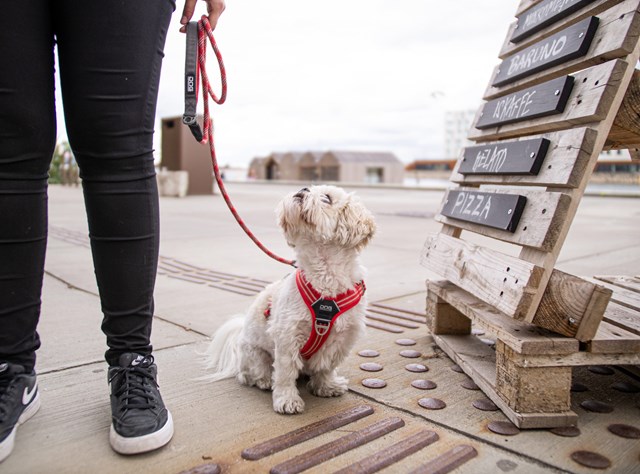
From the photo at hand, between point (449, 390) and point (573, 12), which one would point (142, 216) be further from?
point (573, 12)

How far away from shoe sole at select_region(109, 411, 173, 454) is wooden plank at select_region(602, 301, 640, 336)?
1833 millimetres

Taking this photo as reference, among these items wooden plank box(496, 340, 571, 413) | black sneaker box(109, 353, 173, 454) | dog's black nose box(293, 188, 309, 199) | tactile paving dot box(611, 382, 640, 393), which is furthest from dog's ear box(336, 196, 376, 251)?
tactile paving dot box(611, 382, 640, 393)

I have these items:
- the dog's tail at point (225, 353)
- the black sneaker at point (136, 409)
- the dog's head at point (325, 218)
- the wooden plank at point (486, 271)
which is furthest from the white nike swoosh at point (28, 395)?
the wooden plank at point (486, 271)

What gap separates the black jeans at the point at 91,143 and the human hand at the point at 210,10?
28 centimetres

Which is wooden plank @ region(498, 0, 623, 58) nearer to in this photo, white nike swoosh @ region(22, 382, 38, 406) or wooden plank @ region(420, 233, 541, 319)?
wooden plank @ region(420, 233, 541, 319)

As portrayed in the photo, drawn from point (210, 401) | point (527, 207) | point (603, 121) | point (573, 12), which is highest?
point (573, 12)

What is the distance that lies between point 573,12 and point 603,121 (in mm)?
675

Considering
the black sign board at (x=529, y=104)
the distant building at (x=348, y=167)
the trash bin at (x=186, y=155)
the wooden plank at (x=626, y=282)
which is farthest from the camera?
the distant building at (x=348, y=167)

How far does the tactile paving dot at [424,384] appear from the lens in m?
2.16

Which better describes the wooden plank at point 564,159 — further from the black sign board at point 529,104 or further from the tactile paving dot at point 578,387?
the tactile paving dot at point 578,387

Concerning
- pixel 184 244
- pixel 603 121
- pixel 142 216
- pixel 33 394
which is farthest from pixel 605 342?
pixel 184 244

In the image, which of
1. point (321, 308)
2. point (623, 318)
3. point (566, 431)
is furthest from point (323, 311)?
point (623, 318)

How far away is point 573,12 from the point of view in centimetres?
223

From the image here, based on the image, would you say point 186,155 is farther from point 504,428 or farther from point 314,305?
point 504,428
